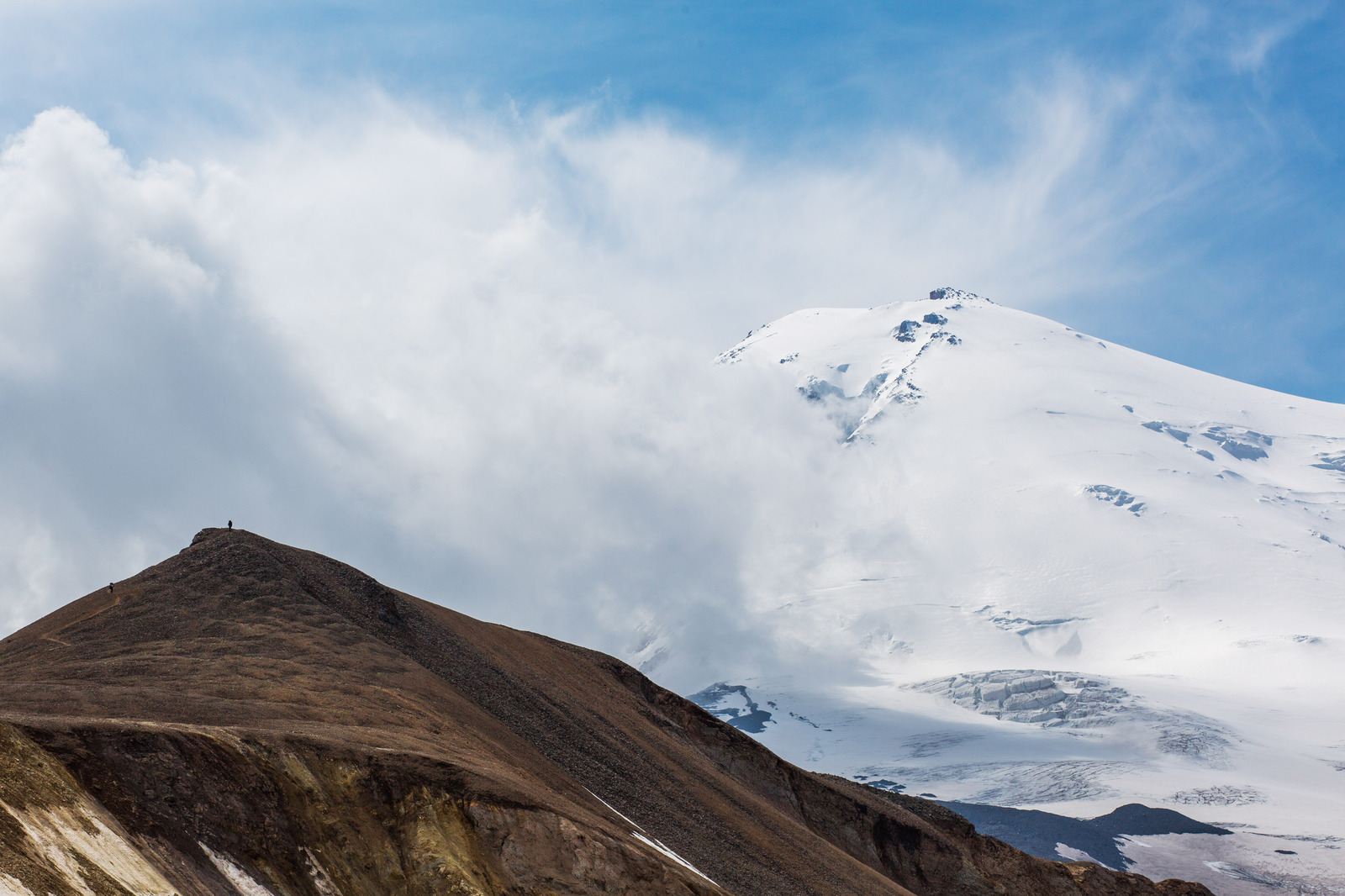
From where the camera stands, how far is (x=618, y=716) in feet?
202

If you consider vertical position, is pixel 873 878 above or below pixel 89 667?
above

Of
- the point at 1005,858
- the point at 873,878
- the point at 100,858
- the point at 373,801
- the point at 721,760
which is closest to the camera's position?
the point at 100,858

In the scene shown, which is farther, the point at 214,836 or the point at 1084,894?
the point at 1084,894

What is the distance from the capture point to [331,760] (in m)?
31.9

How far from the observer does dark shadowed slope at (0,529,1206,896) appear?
26.3m

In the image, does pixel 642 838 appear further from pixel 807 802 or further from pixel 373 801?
pixel 807 802

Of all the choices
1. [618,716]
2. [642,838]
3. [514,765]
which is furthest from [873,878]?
[514,765]

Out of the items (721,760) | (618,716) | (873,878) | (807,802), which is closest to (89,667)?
(618,716)

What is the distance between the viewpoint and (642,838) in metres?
41.2

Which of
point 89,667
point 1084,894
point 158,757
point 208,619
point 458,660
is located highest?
point 1084,894

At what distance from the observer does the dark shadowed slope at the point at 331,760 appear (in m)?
26.3

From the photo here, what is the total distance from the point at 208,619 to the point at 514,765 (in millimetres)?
15048

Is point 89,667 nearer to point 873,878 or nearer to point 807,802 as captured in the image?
point 873,878

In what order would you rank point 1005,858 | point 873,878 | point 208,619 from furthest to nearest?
point 1005,858 → point 873,878 → point 208,619
